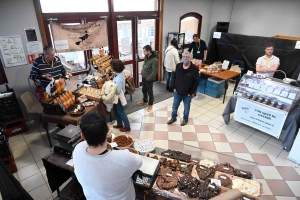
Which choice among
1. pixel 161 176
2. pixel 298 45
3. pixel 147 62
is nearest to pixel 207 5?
pixel 298 45

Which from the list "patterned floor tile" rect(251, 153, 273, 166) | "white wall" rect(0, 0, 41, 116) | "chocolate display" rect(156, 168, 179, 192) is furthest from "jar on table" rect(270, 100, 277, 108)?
"white wall" rect(0, 0, 41, 116)

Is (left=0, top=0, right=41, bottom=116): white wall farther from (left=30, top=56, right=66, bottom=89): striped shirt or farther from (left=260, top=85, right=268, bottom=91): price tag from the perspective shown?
(left=260, top=85, right=268, bottom=91): price tag

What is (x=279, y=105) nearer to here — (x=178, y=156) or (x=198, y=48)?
(x=178, y=156)

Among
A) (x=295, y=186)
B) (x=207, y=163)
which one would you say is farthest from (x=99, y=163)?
(x=295, y=186)

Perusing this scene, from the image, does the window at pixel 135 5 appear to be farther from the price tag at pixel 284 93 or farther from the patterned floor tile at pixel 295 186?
the patterned floor tile at pixel 295 186

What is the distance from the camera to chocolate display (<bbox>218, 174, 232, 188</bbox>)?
2.02 meters

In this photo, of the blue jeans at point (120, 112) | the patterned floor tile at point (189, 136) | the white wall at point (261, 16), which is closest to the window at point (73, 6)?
the blue jeans at point (120, 112)

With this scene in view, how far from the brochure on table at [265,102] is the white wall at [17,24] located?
14.5 ft

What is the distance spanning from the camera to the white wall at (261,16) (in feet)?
19.6

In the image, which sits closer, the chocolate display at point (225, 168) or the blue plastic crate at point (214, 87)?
the chocolate display at point (225, 168)

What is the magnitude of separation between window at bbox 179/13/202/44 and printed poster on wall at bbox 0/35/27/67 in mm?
4840

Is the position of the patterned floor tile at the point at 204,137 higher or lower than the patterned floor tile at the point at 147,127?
lower

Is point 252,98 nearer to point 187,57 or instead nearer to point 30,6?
point 187,57

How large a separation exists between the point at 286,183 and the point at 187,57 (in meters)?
2.53
